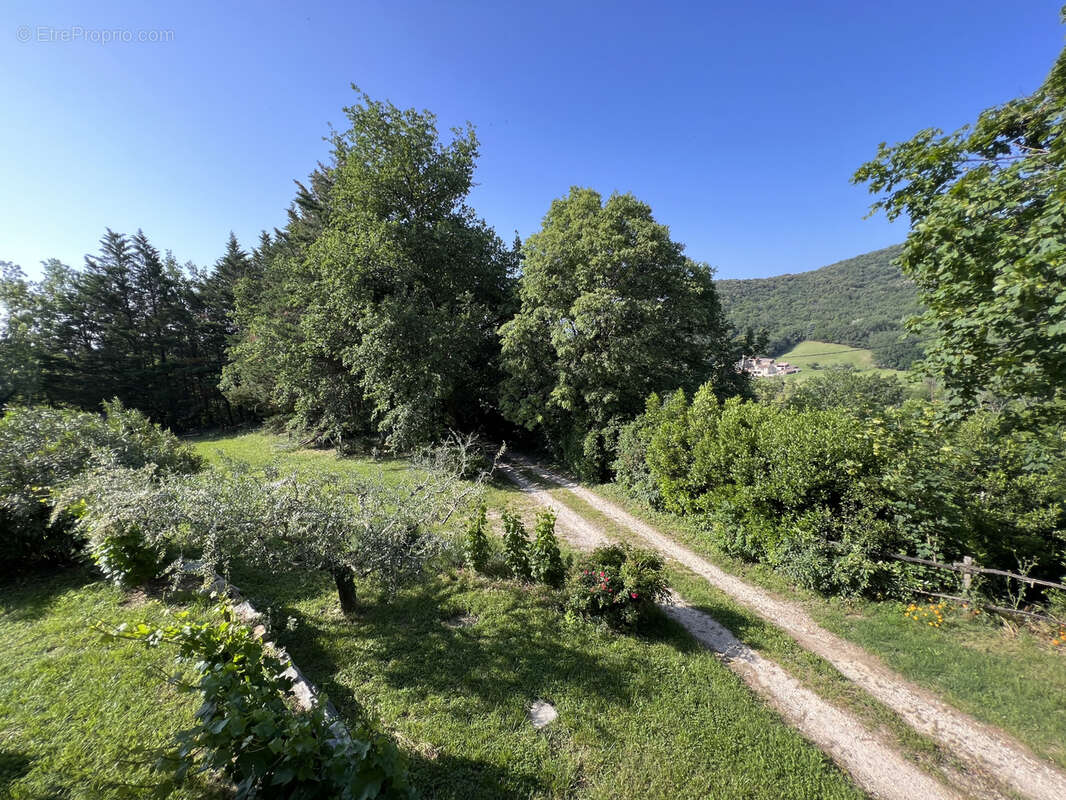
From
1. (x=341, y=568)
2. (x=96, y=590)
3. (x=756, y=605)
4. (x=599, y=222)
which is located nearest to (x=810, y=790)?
(x=756, y=605)

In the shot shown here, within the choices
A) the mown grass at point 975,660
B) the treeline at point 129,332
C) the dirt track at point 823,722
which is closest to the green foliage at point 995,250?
the mown grass at point 975,660

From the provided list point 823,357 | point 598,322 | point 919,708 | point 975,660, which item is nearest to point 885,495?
point 975,660

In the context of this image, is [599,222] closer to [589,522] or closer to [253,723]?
[589,522]

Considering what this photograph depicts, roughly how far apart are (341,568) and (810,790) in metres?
6.03

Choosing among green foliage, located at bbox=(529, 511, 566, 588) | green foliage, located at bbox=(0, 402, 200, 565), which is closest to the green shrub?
green foliage, located at bbox=(0, 402, 200, 565)

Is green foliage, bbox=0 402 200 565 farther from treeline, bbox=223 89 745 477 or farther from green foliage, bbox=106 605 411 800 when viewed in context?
treeline, bbox=223 89 745 477

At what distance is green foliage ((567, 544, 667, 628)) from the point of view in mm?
5750

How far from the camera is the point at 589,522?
430 inches

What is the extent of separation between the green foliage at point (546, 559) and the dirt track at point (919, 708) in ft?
10.8

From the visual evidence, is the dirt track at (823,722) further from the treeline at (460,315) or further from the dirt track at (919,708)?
the treeline at (460,315)

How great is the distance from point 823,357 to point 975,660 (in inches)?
3803

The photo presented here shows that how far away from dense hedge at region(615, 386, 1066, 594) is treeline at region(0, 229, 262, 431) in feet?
106

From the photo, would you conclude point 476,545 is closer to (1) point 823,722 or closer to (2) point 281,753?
(2) point 281,753

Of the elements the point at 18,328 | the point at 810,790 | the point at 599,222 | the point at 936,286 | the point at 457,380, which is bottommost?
the point at 810,790
